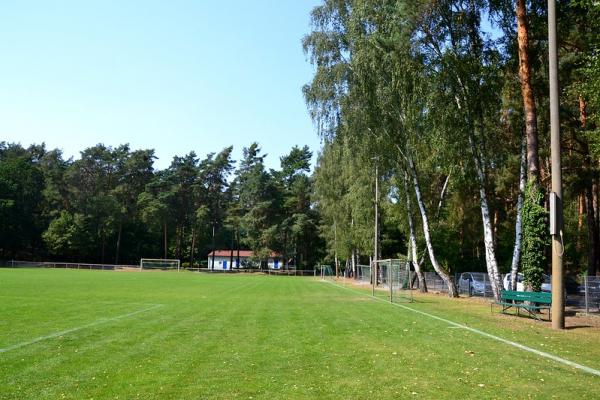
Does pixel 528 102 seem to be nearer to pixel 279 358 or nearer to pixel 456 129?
pixel 456 129

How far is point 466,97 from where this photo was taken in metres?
22.3

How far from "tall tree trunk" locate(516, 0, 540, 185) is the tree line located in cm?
6287

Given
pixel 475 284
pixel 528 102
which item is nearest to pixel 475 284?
pixel 475 284

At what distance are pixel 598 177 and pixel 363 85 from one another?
42.8 ft

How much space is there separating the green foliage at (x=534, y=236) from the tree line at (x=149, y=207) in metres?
62.5

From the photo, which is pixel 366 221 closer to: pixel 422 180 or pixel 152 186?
pixel 422 180

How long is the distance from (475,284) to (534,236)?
11.2 meters

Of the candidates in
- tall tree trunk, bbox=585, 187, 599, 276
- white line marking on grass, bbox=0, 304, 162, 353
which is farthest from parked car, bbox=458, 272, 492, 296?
white line marking on grass, bbox=0, 304, 162, 353

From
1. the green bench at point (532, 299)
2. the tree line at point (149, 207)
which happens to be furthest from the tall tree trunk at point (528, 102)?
the tree line at point (149, 207)

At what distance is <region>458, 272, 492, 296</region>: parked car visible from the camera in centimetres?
2672

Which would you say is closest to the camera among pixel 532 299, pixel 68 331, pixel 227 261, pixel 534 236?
pixel 68 331

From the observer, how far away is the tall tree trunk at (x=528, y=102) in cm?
1723

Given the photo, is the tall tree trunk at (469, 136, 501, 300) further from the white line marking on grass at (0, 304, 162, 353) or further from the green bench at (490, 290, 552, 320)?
the white line marking on grass at (0, 304, 162, 353)

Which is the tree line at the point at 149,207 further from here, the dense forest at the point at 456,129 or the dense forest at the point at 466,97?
the dense forest at the point at 466,97
